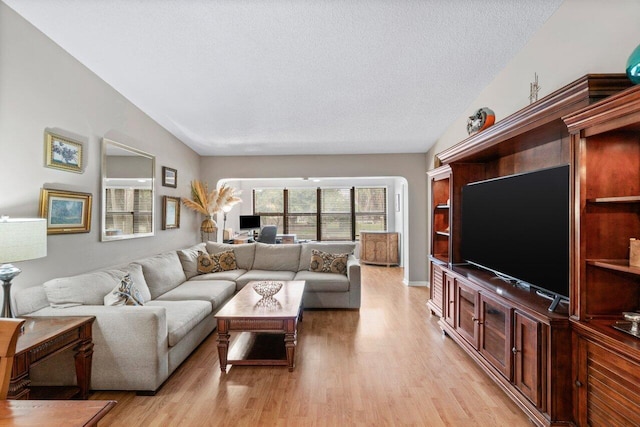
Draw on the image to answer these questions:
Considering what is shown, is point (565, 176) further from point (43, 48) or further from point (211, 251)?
point (211, 251)

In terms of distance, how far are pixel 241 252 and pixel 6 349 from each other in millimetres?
3880

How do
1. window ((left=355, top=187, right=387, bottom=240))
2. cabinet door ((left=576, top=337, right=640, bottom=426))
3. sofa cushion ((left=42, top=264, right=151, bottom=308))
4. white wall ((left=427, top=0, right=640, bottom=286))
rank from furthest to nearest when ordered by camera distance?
window ((left=355, top=187, right=387, bottom=240))
sofa cushion ((left=42, top=264, right=151, bottom=308))
white wall ((left=427, top=0, right=640, bottom=286))
cabinet door ((left=576, top=337, right=640, bottom=426))

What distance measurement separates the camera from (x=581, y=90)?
1.67 metres

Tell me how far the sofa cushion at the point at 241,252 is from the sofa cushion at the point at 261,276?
256 mm

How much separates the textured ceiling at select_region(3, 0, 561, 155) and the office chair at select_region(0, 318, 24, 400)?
2.09 metres

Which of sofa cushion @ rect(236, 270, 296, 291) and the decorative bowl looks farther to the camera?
sofa cushion @ rect(236, 270, 296, 291)

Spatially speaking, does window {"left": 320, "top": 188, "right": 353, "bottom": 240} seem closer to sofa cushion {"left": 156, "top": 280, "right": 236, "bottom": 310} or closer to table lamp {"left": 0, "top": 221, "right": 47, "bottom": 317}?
sofa cushion {"left": 156, "top": 280, "right": 236, "bottom": 310}

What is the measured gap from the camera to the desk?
0.93m

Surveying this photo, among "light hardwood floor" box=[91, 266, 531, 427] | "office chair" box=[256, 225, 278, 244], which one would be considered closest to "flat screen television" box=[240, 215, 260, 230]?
"office chair" box=[256, 225, 278, 244]

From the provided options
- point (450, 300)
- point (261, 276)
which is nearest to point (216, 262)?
point (261, 276)

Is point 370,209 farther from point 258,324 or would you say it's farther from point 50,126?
point 50,126

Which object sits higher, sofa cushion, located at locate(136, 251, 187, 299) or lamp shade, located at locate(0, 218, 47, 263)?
lamp shade, located at locate(0, 218, 47, 263)

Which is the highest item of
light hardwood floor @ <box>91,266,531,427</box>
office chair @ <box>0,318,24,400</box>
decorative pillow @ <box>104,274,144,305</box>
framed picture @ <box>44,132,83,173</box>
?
framed picture @ <box>44,132,83,173</box>

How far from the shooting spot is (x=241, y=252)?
4957mm
